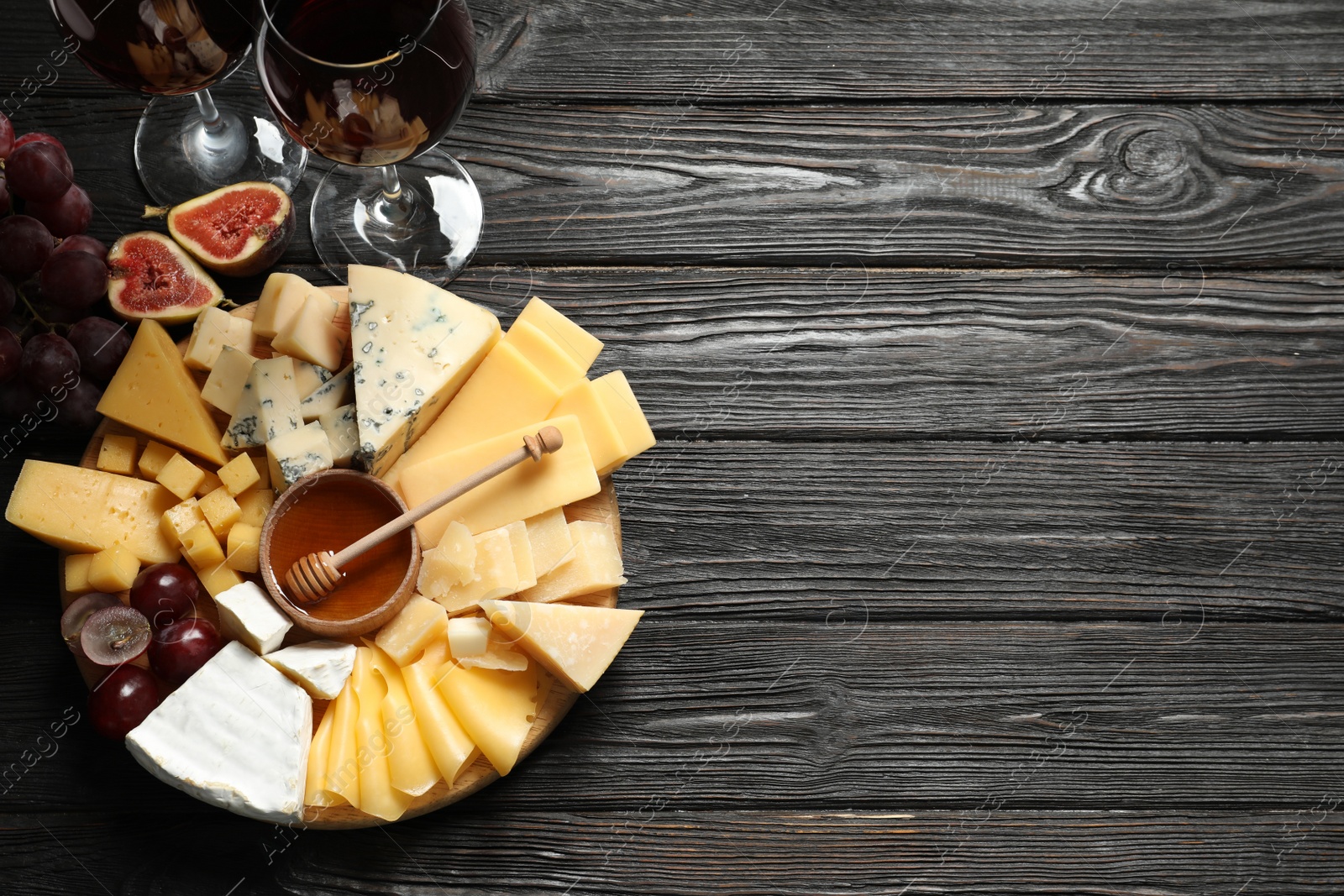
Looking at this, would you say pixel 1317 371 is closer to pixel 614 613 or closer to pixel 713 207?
pixel 713 207

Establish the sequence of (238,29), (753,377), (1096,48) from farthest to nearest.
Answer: (1096,48) → (753,377) → (238,29)

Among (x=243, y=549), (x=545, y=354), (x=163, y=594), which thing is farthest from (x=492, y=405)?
(x=163, y=594)

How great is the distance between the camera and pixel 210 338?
4.19 ft

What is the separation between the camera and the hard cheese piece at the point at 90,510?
121cm

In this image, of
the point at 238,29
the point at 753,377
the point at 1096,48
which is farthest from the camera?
Answer: the point at 1096,48

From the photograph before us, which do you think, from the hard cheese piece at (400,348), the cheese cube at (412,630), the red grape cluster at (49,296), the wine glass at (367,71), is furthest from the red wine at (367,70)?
the cheese cube at (412,630)

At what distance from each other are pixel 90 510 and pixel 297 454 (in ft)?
0.87

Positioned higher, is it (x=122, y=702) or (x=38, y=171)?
(x=38, y=171)

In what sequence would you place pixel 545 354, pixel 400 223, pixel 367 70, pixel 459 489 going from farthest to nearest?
pixel 400 223, pixel 545 354, pixel 459 489, pixel 367 70

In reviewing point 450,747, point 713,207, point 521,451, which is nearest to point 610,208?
point 713,207

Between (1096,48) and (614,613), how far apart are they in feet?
3.93

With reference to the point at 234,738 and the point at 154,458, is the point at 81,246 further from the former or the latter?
the point at 234,738

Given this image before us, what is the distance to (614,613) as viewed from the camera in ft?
4.03

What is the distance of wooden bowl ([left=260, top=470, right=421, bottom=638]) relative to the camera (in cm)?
119
